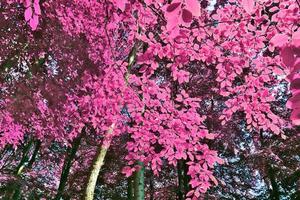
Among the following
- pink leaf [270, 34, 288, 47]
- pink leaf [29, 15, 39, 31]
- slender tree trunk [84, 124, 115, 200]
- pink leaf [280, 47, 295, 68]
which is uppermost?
slender tree trunk [84, 124, 115, 200]

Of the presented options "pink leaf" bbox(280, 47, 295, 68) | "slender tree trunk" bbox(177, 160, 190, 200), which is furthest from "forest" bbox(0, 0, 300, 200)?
"slender tree trunk" bbox(177, 160, 190, 200)

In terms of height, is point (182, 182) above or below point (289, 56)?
above

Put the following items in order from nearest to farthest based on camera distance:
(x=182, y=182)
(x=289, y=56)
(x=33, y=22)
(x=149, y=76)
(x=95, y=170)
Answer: (x=289, y=56)
(x=33, y=22)
(x=149, y=76)
(x=95, y=170)
(x=182, y=182)

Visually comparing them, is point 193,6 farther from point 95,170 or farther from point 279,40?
point 95,170

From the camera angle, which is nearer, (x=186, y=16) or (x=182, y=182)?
(x=186, y=16)

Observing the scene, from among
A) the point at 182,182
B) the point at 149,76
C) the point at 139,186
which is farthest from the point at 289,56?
the point at 182,182

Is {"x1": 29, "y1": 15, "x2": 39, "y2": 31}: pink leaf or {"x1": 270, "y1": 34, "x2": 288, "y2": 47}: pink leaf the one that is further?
{"x1": 29, "y1": 15, "x2": 39, "y2": 31}: pink leaf

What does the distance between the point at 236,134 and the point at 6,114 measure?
8892 millimetres

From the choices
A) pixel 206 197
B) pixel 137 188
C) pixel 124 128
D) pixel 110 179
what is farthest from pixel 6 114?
pixel 110 179

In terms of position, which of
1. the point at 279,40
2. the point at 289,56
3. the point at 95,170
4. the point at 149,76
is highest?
the point at 149,76

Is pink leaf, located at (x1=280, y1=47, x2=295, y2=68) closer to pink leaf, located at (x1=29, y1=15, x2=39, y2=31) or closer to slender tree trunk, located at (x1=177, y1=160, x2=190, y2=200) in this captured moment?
pink leaf, located at (x1=29, y1=15, x2=39, y2=31)

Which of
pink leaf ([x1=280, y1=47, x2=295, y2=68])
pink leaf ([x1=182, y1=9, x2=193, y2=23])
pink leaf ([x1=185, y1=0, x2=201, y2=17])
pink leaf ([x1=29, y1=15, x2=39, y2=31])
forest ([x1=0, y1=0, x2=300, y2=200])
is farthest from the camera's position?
forest ([x1=0, y1=0, x2=300, y2=200])

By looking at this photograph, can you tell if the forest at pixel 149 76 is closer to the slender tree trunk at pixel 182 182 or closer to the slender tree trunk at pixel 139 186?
the slender tree trunk at pixel 139 186

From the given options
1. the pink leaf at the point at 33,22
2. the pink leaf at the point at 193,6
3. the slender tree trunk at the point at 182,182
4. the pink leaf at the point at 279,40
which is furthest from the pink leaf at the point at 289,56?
the slender tree trunk at the point at 182,182
